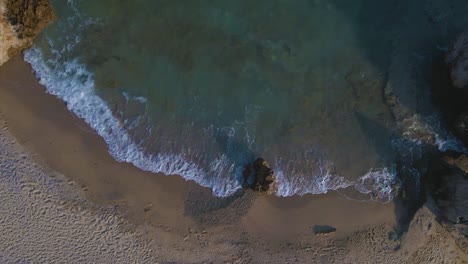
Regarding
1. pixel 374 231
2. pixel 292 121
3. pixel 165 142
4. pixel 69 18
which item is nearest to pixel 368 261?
pixel 374 231

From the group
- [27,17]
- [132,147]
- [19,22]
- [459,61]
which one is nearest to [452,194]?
[459,61]

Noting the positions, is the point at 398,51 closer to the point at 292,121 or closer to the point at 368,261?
the point at 292,121

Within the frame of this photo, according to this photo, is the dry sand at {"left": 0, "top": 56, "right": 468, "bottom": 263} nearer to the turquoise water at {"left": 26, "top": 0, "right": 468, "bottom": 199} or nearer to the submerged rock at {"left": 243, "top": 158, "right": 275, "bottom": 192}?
the submerged rock at {"left": 243, "top": 158, "right": 275, "bottom": 192}

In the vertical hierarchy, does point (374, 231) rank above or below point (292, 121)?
below

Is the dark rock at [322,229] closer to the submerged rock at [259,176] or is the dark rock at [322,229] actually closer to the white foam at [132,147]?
the white foam at [132,147]

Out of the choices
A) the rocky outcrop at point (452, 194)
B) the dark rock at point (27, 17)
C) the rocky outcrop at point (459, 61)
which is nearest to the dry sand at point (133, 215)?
the rocky outcrop at point (452, 194)

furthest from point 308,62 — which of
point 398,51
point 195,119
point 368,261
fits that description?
point 368,261

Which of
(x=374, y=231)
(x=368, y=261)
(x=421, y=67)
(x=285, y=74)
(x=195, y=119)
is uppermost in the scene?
(x=421, y=67)

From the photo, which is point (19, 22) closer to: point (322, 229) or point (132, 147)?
point (132, 147)
